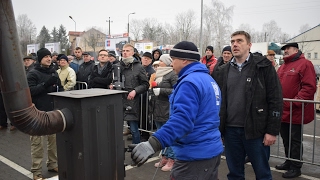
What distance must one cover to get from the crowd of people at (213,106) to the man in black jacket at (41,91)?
15mm

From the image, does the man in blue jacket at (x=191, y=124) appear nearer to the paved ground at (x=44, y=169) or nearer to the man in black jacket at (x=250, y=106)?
the man in black jacket at (x=250, y=106)

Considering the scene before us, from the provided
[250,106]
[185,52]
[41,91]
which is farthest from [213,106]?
[41,91]

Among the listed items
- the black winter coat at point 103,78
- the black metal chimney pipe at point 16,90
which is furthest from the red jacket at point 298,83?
the black metal chimney pipe at point 16,90

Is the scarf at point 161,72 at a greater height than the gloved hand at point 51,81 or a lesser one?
greater

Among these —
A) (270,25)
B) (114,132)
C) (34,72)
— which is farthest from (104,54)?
(270,25)

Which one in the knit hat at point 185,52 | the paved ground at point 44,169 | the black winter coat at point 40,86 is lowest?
the paved ground at point 44,169

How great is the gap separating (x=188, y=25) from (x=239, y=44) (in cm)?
6575

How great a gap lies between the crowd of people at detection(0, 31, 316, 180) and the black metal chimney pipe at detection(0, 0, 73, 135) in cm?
64

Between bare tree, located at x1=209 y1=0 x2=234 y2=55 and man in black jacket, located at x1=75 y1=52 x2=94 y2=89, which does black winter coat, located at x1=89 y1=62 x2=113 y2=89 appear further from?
bare tree, located at x1=209 y1=0 x2=234 y2=55

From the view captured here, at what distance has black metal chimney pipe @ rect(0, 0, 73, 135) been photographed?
1946 mm

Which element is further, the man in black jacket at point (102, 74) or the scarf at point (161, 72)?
the man in black jacket at point (102, 74)

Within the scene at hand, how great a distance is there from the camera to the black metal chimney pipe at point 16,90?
76.6 inches

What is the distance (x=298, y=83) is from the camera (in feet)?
15.6

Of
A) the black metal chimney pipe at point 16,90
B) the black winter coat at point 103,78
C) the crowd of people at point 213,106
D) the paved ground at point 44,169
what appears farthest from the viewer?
the black winter coat at point 103,78
